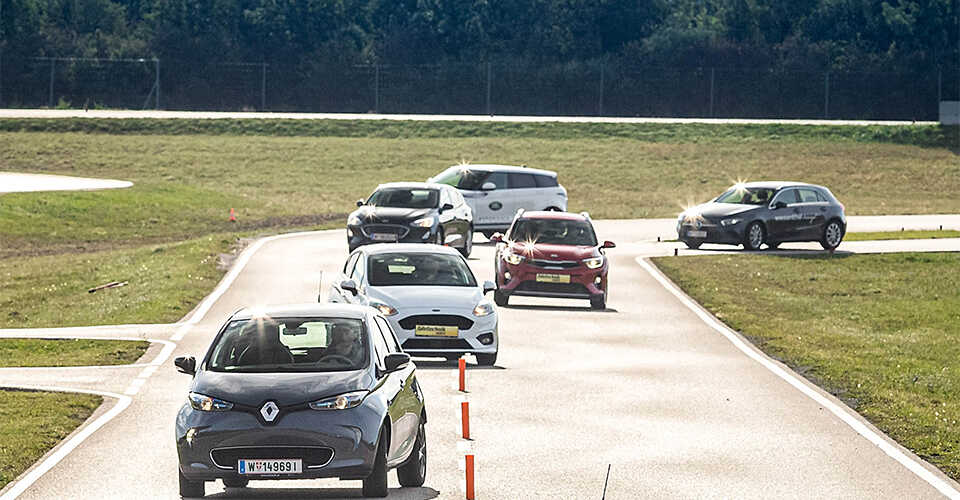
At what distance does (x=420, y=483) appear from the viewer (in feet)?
42.2

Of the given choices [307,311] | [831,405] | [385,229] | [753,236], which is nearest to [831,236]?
[753,236]

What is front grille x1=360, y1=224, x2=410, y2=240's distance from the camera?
34719 mm

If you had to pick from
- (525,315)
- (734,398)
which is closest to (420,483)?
(734,398)

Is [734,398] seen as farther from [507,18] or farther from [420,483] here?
[507,18]

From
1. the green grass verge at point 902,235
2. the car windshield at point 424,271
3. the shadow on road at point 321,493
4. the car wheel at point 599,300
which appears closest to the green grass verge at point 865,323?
the car wheel at point 599,300

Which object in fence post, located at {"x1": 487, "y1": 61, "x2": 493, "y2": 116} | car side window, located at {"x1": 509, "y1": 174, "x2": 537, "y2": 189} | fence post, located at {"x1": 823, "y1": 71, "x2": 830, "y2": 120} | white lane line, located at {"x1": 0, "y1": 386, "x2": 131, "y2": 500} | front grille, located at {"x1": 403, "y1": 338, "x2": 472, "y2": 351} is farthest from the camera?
fence post, located at {"x1": 487, "y1": 61, "x2": 493, "y2": 116}

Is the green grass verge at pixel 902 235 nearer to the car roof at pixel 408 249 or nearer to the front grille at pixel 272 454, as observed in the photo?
the car roof at pixel 408 249

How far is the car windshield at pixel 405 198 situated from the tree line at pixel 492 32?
193 ft

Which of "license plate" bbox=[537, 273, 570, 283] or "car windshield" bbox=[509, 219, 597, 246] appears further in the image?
"car windshield" bbox=[509, 219, 597, 246]

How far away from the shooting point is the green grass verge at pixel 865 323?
58.4ft

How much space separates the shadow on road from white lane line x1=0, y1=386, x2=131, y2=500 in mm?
1529

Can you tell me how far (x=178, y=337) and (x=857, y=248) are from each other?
22078 millimetres

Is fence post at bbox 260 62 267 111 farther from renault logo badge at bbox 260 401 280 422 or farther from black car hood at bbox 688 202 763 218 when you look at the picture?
renault logo badge at bbox 260 401 280 422

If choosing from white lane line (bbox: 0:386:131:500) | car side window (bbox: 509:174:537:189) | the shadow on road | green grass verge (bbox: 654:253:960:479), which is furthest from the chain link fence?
the shadow on road
